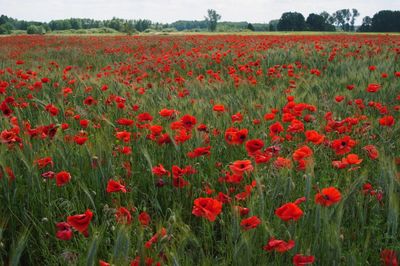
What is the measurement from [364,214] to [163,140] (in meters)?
1.05

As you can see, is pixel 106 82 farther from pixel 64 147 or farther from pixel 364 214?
pixel 364 214

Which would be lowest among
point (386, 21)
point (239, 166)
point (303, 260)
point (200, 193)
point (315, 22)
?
point (200, 193)

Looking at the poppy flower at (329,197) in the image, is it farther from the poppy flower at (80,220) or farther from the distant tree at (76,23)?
the distant tree at (76,23)

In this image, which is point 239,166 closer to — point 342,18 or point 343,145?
point 343,145

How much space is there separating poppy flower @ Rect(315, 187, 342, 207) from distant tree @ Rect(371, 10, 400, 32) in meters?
72.5

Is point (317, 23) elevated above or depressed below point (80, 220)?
above

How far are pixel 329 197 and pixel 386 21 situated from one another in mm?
73720

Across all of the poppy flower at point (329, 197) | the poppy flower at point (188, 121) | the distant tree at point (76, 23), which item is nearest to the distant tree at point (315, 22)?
the distant tree at point (76, 23)

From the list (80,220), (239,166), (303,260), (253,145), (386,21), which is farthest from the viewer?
(386,21)

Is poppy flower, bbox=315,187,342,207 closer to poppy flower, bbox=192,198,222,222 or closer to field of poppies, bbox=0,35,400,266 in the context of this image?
field of poppies, bbox=0,35,400,266

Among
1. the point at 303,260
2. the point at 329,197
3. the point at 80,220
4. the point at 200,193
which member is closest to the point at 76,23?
the point at 200,193

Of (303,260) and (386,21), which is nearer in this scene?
(303,260)

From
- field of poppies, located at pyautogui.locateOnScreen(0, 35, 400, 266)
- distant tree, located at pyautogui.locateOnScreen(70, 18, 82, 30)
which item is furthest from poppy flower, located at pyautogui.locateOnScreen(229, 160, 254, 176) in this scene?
distant tree, located at pyautogui.locateOnScreen(70, 18, 82, 30)

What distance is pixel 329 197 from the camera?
1325 mm
